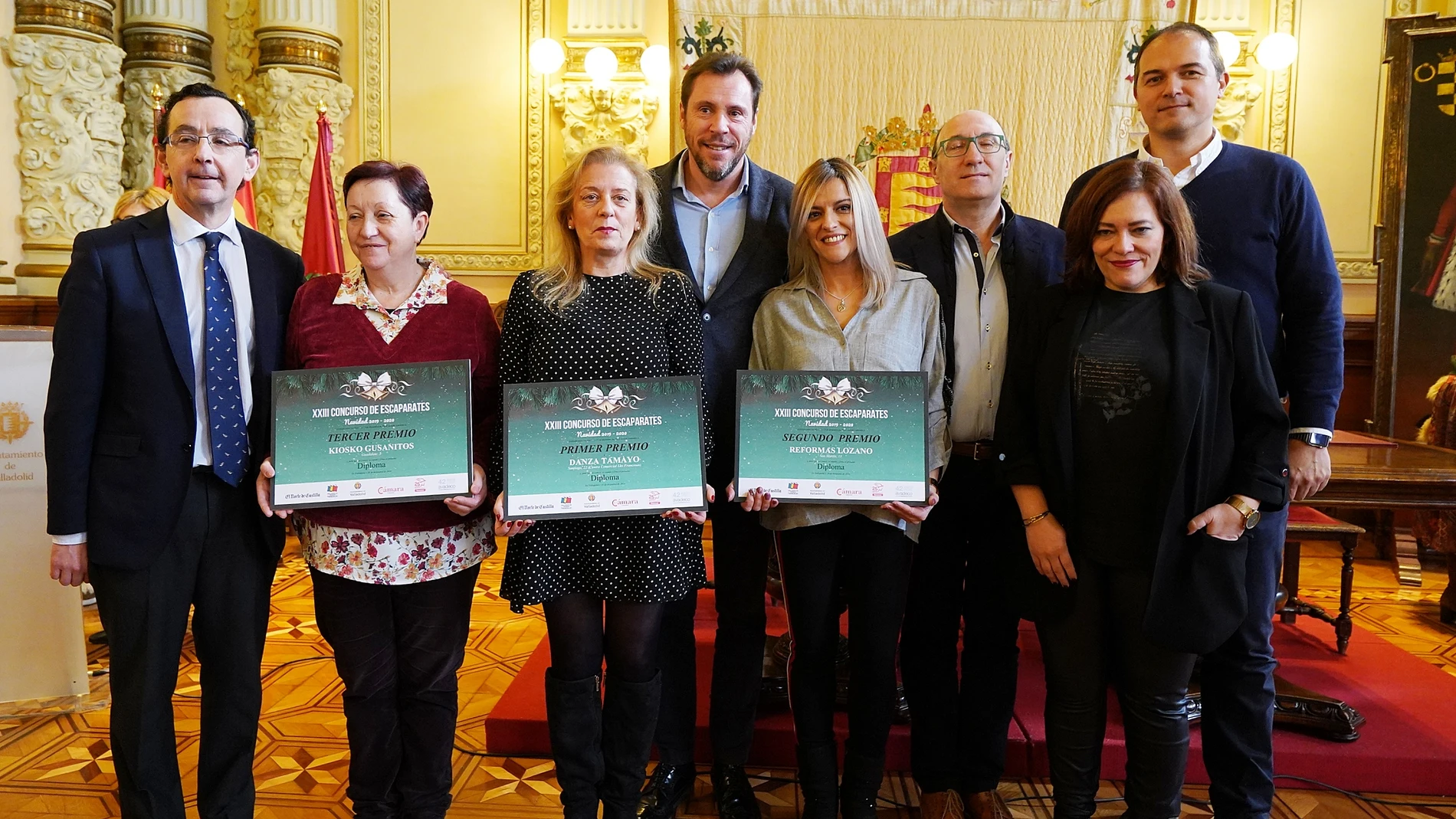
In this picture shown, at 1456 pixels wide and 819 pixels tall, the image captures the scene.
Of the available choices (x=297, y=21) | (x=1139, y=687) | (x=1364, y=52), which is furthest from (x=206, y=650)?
(x=1364, y=52)

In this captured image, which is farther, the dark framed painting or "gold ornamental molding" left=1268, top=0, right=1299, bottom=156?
"gold ornamental molding" left=1268, top=0, right=1299, bottom=156

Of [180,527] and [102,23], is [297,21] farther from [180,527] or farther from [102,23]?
[180,527]

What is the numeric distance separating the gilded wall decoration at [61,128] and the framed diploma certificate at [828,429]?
182 inches

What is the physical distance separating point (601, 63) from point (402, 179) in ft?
13.0

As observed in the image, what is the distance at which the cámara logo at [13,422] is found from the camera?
9.20ft

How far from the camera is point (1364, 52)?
5.28 metres

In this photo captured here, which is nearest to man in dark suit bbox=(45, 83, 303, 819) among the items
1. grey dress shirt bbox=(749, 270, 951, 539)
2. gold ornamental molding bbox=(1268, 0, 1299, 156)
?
grey dress shirt bbox=(749, 270, 951, 539)

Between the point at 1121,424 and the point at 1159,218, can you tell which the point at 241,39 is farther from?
the point at 1121,424

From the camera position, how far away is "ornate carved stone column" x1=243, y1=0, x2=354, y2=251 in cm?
535

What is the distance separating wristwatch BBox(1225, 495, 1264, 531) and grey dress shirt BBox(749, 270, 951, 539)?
1.81 ft

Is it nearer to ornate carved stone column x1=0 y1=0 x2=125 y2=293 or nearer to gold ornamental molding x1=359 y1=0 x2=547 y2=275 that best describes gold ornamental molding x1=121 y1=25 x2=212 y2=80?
ornate carved stone column x1=0 y1=0 x2=125 y2=293

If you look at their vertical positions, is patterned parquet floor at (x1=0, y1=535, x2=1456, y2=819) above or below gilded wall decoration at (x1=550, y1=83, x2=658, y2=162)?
below

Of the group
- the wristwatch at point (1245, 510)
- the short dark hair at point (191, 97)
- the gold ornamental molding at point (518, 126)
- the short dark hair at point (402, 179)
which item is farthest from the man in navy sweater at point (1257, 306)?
the gold ornamental molding at point (518, 126)

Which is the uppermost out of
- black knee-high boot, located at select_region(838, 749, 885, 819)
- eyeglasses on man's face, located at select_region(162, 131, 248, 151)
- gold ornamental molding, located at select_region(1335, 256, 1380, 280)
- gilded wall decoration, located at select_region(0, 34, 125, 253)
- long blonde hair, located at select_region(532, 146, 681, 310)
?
gilded wall decoration, located at select_region(0, 34, 125, 253)
